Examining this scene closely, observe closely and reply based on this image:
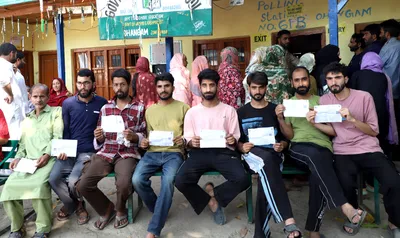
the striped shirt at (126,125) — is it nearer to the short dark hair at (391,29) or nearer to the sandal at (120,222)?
the sandal at (120,222)

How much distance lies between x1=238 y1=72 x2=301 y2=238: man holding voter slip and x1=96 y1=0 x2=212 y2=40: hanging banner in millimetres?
2293

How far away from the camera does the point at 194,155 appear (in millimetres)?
3322

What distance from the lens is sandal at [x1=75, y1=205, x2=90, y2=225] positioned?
3.48 meters

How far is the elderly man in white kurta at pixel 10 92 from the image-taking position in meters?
4.19

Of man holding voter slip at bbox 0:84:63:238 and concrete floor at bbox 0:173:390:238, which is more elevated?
Answer: man holding voter slip at bbox 0:84:63:238

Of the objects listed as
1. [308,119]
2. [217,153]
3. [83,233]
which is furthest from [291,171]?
[83,233]

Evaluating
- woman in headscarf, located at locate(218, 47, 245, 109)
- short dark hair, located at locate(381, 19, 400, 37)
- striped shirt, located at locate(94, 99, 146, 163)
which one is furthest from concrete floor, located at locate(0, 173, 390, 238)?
short dark hair, located at locate(381, 19, 400, 37)

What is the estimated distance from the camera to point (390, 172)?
2.85 meters

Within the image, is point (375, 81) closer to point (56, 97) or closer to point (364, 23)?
point (364, 23)

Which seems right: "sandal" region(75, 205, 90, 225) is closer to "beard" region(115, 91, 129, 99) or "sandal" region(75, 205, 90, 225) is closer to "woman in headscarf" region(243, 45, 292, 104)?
"beard" region(115, 91, 129, 99)

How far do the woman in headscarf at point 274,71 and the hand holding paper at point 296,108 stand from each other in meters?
0.91

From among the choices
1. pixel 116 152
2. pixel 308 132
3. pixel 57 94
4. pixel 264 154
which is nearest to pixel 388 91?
pixel 308 132

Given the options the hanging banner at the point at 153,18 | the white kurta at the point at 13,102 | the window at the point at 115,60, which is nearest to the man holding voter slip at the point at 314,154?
the hanging banner at the point at 153,18

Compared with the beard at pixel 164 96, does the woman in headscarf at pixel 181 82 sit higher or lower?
higher
